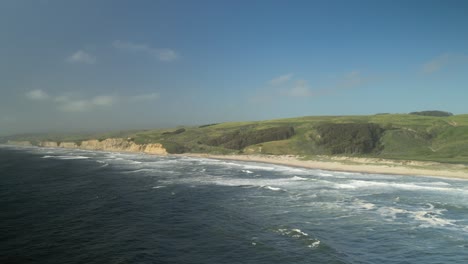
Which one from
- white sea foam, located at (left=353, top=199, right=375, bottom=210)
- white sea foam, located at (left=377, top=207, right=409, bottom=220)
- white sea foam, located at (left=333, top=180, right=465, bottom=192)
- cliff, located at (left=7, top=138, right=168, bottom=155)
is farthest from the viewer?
cliff, located at (left=7, top=138, right=168, bottom=155)

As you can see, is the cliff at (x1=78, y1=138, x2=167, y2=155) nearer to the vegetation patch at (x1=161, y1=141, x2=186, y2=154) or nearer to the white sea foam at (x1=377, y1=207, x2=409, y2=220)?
the vegetation patch at (x1=161, y1=141, x2=186, y2=154)

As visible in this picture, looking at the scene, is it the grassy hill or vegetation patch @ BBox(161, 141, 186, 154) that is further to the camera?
vegetation patch @ BBox(161, 141, 186, 154)

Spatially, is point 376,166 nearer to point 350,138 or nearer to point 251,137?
point 350,138

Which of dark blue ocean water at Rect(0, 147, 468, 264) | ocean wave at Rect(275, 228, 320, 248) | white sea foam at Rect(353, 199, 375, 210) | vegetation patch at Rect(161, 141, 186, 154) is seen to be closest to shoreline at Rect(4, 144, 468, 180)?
dark blue ocean water at Rect(0, 147, 468, 264)

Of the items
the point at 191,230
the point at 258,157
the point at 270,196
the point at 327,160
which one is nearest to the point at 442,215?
the point at 270,196

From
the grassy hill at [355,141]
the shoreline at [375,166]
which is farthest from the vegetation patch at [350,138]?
the shoreline at [375,166]

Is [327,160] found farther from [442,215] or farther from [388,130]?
[442,215]

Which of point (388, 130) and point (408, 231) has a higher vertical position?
point (388, 130)
